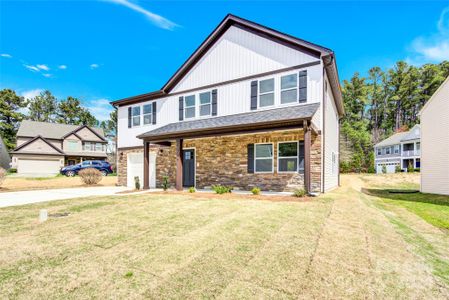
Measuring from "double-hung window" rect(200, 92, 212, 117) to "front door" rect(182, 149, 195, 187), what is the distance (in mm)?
2299

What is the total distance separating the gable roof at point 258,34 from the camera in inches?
383

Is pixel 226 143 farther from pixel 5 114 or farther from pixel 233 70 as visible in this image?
pixel 5 114

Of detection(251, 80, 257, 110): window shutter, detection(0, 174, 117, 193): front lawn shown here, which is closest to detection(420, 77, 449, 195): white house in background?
detection(251, 80, 257, 110): window shutter

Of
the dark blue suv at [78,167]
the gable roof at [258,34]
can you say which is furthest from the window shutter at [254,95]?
the dark blue suv at [78,167]

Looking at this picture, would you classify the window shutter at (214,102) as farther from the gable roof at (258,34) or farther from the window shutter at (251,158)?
the window shutter at (251,158)

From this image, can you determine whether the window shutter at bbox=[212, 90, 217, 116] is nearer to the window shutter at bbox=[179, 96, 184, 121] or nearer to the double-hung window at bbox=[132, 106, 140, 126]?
the window shutter at bbox=[179, 96, 184, 121]

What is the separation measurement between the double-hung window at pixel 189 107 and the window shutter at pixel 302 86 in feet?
20.3

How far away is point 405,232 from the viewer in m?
5.03

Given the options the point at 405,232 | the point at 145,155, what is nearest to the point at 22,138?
the point at 145,155

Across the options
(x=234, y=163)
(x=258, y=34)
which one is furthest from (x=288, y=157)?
(x=258, y=34)

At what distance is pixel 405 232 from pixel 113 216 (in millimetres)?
7009

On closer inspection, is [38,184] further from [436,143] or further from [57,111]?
[57,111]

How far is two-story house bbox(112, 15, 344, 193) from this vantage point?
31.8ft

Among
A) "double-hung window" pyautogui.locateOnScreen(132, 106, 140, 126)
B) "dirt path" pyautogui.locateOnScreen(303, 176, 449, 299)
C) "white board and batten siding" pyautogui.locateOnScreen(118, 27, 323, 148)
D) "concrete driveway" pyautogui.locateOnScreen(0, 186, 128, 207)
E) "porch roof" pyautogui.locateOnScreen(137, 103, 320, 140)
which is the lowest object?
"concrete driveway" pyautogui.locateOnScreen(0, 186, 128, 207)
